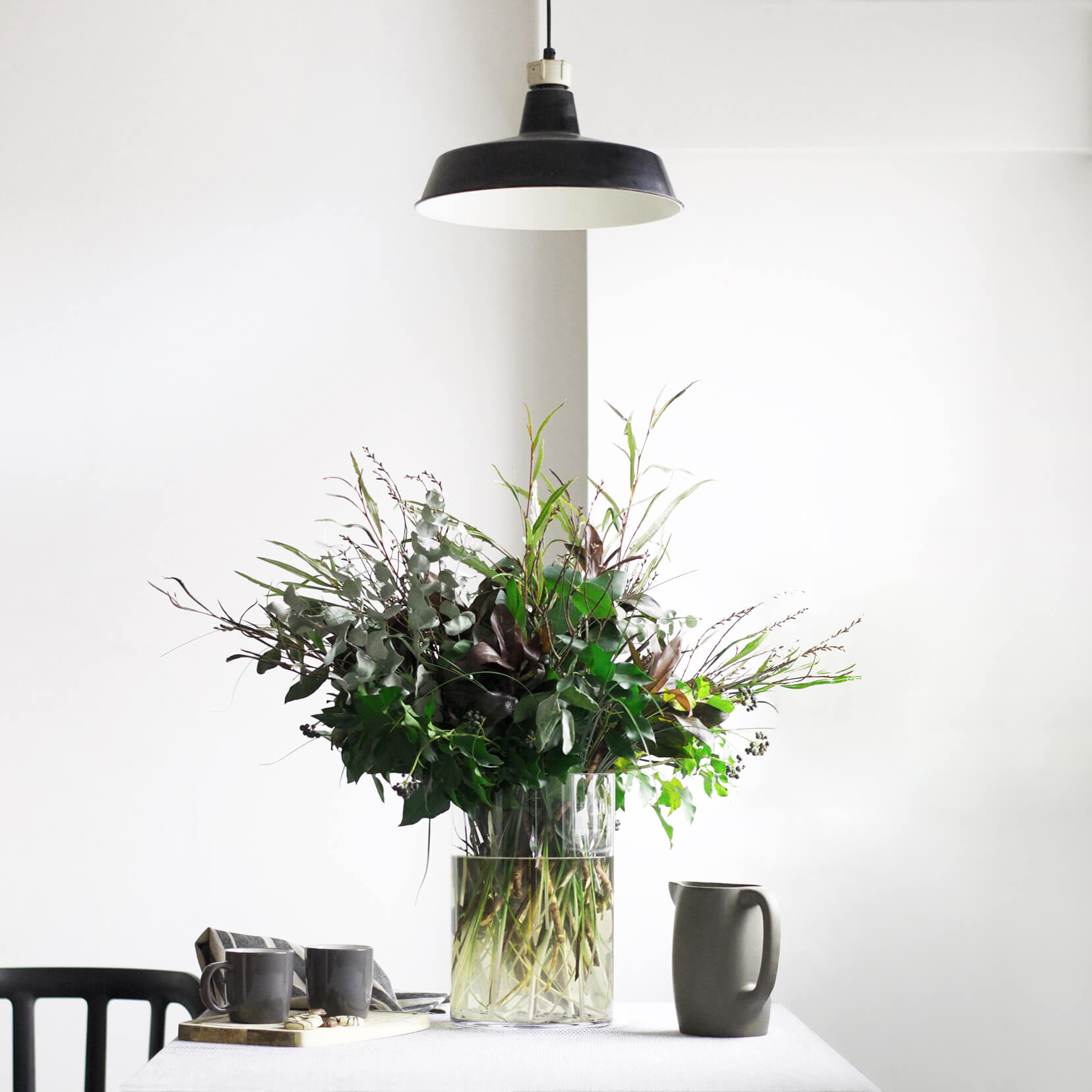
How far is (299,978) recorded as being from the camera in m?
1.47

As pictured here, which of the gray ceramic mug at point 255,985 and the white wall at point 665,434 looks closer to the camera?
the gray ceramic mug at point 255,985

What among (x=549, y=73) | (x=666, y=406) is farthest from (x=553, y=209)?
(x=666, y=406)

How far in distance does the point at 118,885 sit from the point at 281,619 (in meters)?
1.23

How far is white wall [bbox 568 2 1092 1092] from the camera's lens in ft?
7.19

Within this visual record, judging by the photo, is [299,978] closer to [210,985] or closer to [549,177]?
[210,985]

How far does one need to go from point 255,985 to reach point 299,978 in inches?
8.2

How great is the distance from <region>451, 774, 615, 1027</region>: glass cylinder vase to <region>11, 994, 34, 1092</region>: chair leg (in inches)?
25.3

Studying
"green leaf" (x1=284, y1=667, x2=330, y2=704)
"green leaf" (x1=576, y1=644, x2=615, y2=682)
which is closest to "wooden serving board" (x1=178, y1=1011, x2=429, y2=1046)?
"green leaf" (x1=284, y1=667, x2=330, y2=704)

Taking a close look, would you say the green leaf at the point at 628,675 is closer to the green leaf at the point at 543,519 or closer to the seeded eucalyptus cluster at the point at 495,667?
the seeded eucalyptus cluster at the point at 495,667

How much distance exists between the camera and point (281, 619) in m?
1.27

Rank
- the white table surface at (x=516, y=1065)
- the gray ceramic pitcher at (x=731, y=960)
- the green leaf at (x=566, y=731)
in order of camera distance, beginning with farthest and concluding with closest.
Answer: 1. the gray ceramic pitcher at (x=731, y=960)
2. the green leaf at (x=566, y=731)
3. the white table surface at (x=516, y=1065)

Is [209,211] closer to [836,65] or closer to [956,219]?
[836,65]

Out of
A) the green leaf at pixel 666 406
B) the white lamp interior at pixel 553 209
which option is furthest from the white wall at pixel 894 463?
the white lamp interior at pixel 553 209

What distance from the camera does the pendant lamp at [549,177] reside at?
51.8 inches
